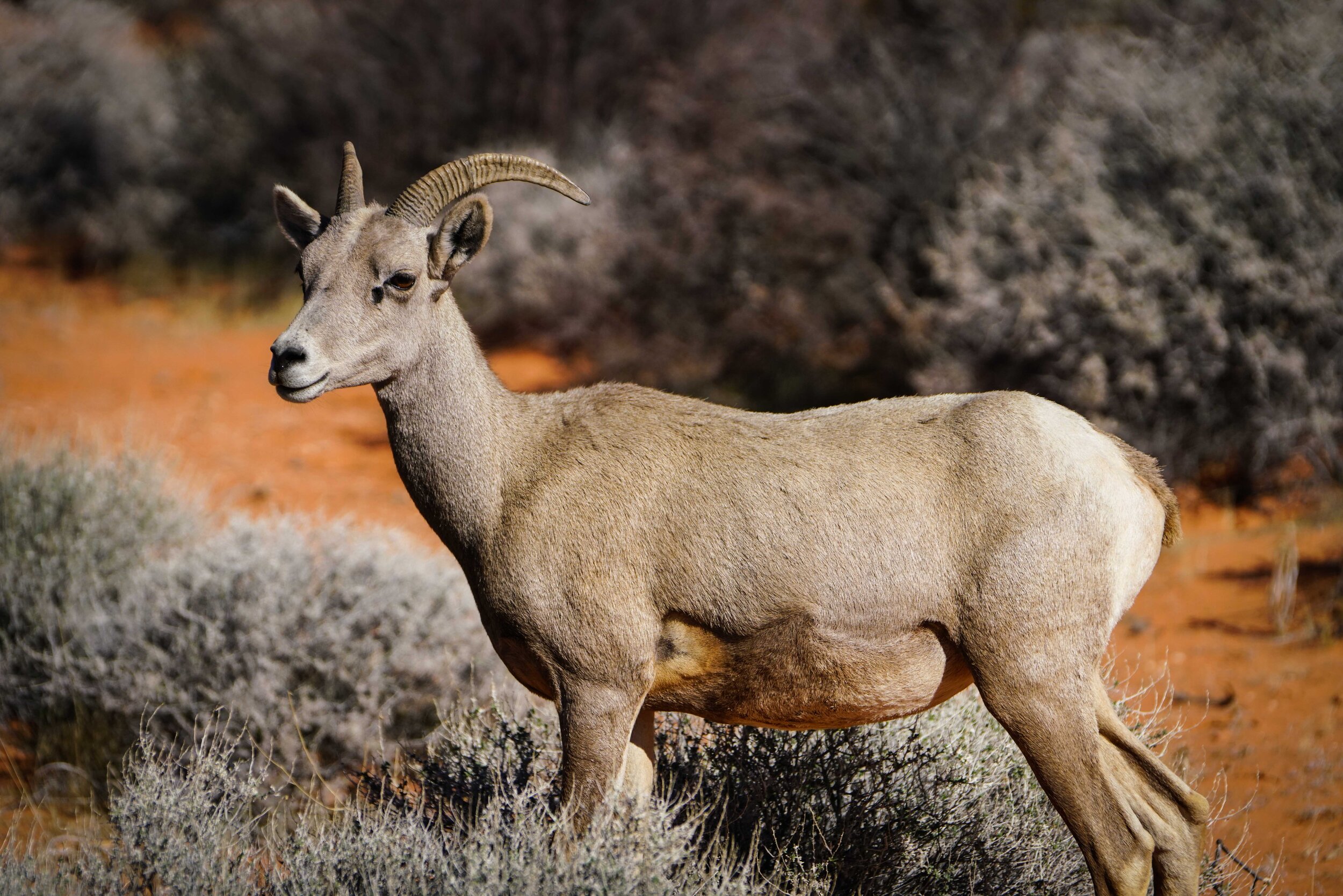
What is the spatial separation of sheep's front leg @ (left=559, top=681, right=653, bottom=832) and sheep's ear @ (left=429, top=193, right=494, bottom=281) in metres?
1.41

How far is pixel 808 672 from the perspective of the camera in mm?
3527

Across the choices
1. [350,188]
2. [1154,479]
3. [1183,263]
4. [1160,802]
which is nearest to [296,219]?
[350,188]

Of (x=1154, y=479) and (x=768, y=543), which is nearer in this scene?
(x=768, y=543)

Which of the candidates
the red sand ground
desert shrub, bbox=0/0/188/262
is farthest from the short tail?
desert shrub, bbox=0/0/188/262

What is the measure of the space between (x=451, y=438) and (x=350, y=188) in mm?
944

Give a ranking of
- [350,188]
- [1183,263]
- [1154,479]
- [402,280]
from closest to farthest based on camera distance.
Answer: [1154,479] → [402,280] → [350,188] → [1183,263]

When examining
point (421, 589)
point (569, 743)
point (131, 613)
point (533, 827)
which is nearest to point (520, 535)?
point (569, 743)

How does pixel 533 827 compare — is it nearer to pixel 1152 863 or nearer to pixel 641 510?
pixel 641 510

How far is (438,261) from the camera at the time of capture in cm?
381

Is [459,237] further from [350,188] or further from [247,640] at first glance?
[247,640]

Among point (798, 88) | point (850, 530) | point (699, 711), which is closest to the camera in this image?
point (850, 530)

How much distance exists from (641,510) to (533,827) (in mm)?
1016

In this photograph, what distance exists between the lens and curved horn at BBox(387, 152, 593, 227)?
3.81 metres

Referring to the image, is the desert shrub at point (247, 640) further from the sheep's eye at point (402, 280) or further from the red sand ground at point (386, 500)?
the sheep's eye at point (402, 280)
